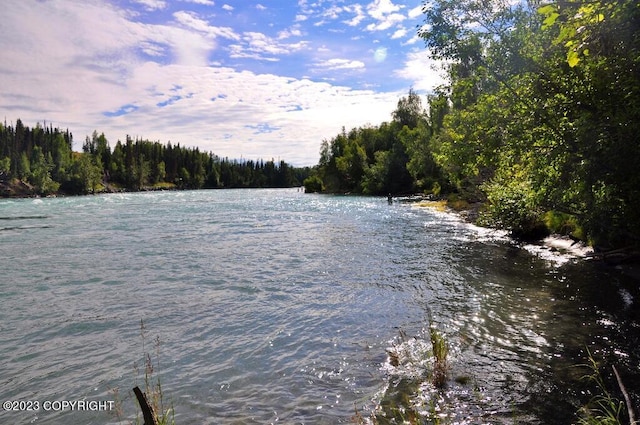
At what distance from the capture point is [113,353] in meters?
9.69

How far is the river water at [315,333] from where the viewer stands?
7.22 metres

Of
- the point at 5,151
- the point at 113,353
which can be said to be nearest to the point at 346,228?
the point at 113,353

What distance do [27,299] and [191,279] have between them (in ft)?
18.8

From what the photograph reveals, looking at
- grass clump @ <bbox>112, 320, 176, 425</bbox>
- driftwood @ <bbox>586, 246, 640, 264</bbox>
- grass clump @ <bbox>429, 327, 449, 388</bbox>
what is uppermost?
driftwood @ <bbox>586, 246, 640, 264</bbox>

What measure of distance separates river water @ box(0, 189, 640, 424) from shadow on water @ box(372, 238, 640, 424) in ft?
0.15

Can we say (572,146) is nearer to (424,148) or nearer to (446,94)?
(446,94)

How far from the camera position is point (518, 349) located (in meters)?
9.16

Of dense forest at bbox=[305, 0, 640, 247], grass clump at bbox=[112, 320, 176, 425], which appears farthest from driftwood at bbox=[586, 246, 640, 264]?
grass clump at bbox=[112, 320, 176, 425]

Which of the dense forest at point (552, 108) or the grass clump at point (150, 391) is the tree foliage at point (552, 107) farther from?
the grass clump at point (150, 391)

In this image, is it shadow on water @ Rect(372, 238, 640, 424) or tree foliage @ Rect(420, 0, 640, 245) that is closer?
shadow on water @ Rect(372, 238, 640, 424)

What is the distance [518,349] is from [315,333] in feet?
16.4

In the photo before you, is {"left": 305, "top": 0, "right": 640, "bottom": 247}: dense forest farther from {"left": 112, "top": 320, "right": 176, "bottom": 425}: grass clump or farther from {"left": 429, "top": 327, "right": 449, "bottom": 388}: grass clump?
{"left": 112, "top": 320, "right": 176, "bottom": 425}: grass clump

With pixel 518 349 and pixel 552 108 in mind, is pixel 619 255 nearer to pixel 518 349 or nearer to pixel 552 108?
pixel 552 108

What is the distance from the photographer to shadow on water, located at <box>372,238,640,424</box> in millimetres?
6832
